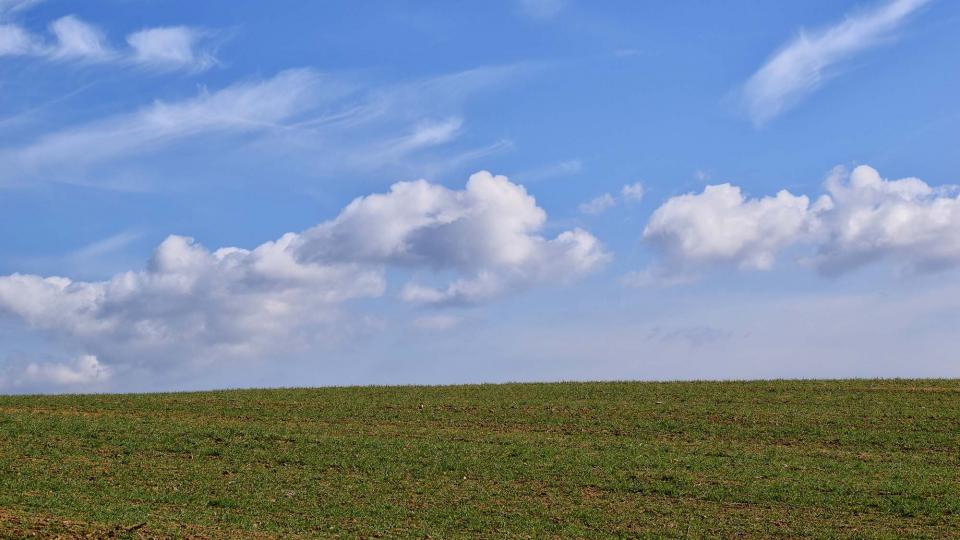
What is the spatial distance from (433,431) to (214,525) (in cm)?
1459

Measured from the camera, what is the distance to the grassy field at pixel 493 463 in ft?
89.1

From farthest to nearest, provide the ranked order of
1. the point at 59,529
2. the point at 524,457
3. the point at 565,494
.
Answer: the point at 524,457 < the point at 565,494 < the point at 59,529

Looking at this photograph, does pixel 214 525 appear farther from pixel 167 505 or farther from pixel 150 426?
pixel 150 426

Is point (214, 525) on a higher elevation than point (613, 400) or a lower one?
lower

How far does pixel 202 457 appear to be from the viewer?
35.0m

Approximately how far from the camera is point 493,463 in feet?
111

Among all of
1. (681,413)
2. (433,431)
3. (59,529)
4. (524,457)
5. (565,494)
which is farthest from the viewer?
(681,413)

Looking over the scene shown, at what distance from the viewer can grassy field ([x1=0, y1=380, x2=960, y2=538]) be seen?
27.2 metres

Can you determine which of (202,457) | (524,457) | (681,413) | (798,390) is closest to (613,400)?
(681,413)

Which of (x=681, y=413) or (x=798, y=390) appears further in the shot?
(x=798, y=390)

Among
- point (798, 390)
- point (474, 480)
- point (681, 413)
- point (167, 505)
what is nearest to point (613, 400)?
point (681, 413)

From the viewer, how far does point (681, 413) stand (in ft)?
142

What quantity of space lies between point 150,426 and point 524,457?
605 inches

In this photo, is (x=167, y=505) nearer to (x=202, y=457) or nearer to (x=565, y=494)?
(x=202, y=457)
